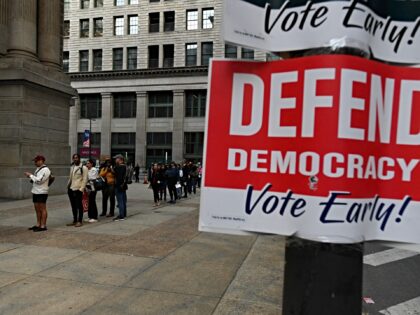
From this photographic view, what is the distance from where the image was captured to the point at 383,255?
737cm

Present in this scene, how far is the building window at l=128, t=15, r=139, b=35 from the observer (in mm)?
46500

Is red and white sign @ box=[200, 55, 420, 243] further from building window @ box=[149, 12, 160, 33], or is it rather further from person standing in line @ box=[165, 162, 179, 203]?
building window @ box=[149, 12, 160, 33]

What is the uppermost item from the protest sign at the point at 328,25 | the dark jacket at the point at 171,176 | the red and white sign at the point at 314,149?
the protest sign at the point at 328,25

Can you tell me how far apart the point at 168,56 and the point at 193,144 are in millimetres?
10716

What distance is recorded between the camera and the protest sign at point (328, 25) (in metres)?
1.76

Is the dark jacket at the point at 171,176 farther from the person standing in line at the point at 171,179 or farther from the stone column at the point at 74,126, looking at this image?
the stone column at the point at 74,126

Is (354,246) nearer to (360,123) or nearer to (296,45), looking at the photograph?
(360,123)

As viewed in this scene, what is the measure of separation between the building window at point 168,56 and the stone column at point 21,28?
29.9 meters

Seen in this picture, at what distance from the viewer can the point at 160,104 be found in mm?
46000

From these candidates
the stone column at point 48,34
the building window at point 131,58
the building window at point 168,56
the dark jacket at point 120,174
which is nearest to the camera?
the dark jacket at point 120,174

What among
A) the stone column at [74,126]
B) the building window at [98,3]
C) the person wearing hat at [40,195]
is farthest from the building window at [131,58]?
the person wearing hat at [40,195]

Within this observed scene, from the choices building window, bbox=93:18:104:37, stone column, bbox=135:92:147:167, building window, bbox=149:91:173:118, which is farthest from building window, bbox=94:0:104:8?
building window, bbox=149:91:173:118

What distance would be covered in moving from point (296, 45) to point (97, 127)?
159 ft

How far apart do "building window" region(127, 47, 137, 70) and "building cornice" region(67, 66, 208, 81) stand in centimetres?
98
